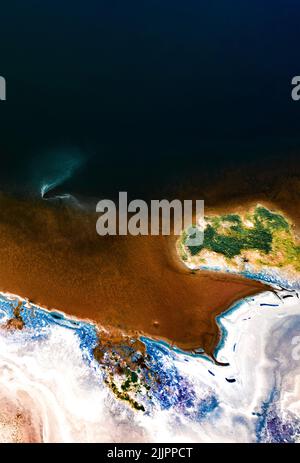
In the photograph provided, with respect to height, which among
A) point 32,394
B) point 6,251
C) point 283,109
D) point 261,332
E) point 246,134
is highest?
point 283,109

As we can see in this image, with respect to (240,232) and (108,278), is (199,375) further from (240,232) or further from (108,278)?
(240,232)

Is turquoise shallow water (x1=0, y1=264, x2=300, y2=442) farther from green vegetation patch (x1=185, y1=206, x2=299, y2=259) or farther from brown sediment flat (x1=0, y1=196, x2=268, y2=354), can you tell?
green vegetation patch (x1=185, y1=206, x2=299, y2=259)

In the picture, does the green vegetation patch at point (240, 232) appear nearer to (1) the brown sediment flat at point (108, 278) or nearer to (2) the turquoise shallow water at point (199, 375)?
(1) the brown sediment flat at point (108, 278)

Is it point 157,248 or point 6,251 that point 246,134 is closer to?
point 157,248

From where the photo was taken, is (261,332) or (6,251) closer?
(261,332)

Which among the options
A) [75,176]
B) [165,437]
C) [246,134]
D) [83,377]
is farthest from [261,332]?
[75,176]

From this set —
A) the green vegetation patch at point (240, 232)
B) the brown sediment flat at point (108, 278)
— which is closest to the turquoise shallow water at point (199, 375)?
the brown sediment flat at point (108, 278)

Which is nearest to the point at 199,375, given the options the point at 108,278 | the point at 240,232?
the point at 108,278

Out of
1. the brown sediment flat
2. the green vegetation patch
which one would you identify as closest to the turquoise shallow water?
the brown sediment flat

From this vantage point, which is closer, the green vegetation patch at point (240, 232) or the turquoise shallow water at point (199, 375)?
the turquoise shallow water at point (199, 375)
